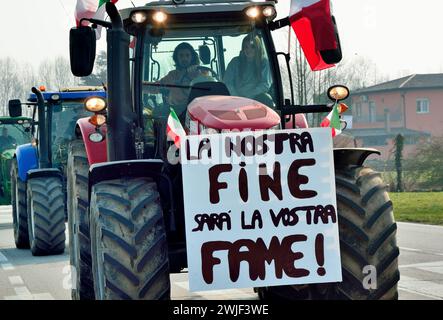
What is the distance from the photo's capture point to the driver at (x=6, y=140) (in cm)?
3073

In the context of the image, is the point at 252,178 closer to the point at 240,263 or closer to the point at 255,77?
the point at 240,263

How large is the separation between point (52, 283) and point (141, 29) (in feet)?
14.1

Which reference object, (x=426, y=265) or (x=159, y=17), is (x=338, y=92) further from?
(x=426, y=265)

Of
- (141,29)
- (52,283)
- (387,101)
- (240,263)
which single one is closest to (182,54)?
(141,29)

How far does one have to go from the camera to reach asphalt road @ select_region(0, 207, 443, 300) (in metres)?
9.95

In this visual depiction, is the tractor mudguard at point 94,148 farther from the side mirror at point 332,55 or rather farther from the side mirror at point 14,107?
the side mirror at point 14,107

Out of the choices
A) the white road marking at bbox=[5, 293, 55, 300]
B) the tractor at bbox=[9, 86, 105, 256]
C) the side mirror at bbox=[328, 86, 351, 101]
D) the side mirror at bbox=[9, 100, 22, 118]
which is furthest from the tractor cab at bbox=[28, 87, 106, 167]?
the side mirror at bbox=[328, 86, 351, 101]

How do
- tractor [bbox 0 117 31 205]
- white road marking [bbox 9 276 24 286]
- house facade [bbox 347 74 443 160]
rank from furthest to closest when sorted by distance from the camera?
house facade [bbox 347 74 443 160] < tractor [bbox 0 117 31 205] < white road marking [bbox 9 276 24 286]

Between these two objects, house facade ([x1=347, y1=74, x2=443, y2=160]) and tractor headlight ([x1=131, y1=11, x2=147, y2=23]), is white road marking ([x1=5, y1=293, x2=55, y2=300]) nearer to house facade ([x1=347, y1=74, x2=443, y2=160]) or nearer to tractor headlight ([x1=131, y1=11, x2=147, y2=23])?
tractor headlight ([x1=131, y1=11, x2=147, y2=23])

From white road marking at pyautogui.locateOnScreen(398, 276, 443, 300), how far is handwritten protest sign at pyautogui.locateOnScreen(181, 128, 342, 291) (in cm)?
351

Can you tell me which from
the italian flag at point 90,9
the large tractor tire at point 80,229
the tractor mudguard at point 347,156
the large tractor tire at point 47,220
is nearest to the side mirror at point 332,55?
the tractor mudguard at point 347,156

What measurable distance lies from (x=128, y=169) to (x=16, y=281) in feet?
18.5

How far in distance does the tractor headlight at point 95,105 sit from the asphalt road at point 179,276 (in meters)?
2.34

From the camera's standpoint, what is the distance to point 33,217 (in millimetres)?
14344
